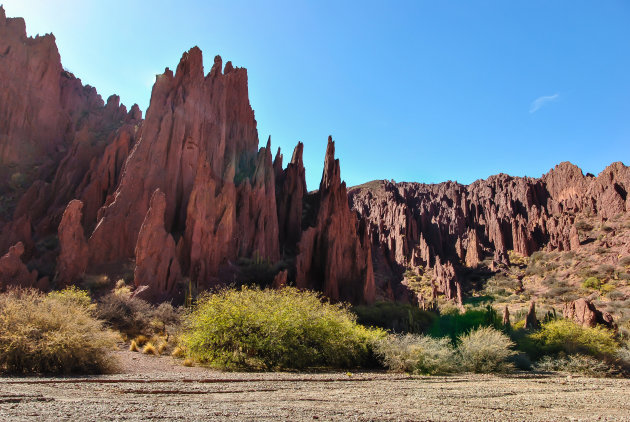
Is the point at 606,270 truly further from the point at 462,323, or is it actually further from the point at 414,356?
the point at 414,356

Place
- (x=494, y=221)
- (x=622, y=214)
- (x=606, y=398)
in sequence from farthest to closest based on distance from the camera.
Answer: (x=494, y=221)
(x=622, y=214)
(x=606, y=398)

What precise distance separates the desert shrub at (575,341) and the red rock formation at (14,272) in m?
36.6

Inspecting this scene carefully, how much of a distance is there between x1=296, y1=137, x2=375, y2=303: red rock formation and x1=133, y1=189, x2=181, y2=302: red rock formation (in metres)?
13.0

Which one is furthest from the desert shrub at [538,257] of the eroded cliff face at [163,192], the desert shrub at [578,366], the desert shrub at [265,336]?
the desert shrub at [265,336]

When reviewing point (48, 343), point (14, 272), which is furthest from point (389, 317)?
point (14, 272)

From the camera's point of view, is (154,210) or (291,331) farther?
(154,210)

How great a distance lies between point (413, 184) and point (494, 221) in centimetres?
5113

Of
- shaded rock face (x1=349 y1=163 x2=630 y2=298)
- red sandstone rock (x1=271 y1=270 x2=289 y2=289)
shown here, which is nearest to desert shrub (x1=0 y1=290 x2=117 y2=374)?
red sandstone rock (x1=271 y1=270 x2=289 y2=289)

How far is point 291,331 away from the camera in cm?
1658

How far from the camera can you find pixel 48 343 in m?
11.8

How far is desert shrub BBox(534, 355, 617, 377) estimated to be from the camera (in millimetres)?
21141

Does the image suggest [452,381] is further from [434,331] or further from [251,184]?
[251,184]

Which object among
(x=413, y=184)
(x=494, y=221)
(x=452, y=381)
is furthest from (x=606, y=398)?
(x=413, y=184)

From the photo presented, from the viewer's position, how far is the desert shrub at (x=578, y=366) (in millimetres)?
21141
